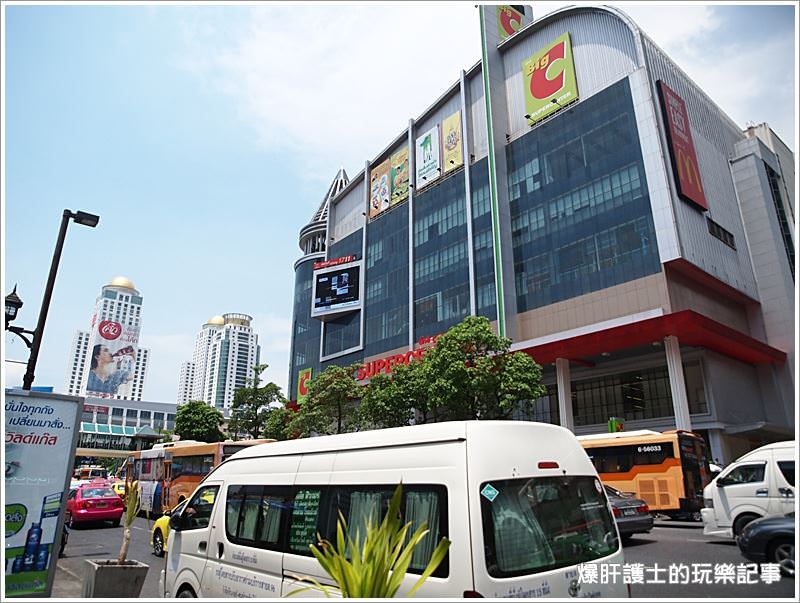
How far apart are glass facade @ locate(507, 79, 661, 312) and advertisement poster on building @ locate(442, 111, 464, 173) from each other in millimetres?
7316

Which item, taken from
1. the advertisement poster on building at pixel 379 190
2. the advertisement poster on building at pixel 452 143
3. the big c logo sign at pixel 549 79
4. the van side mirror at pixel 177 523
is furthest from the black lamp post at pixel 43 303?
the advertisement poster on building at pixel 379 190

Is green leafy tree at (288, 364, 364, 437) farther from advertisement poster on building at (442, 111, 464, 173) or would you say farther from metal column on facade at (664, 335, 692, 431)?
advertisement poster on building at (442, 111, 464, 173)

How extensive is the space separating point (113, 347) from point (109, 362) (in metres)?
3.19

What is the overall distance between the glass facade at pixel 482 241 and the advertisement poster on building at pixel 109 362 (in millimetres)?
93351

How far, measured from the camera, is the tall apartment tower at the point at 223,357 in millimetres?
165875

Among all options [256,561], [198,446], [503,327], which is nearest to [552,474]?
[256,561]

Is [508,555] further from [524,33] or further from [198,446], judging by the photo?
[524,33]

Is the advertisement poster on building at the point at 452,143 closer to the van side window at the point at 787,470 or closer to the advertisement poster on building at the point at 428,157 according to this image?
Answer: the advertisement poster on building at the point at 428,157

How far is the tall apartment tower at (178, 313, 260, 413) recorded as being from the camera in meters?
166

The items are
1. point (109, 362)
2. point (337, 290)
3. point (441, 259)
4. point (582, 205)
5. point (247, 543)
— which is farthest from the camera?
point (109, 362)

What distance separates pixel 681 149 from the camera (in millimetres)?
33406

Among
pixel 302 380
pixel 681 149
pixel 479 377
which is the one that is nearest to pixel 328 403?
pixel 479 377

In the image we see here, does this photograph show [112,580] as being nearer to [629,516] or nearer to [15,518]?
[15,518]

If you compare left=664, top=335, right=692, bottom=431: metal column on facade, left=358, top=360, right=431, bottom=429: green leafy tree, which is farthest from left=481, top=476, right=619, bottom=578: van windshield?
left=664, top=335, right=692, bottom=431: metal column on facade
